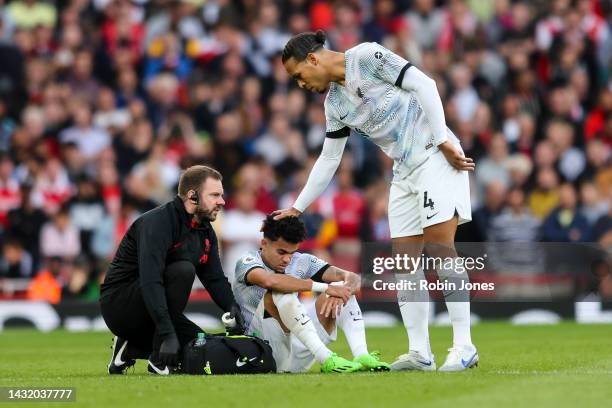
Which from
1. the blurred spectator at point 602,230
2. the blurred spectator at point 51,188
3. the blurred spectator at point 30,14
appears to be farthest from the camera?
the blurred spectator at point 30,14

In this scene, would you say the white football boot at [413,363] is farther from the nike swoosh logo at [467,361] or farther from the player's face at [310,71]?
the player's face at [310,71]

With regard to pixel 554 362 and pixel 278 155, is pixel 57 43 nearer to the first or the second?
Answer: pixel 278 155

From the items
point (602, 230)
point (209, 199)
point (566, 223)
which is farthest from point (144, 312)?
point (602, 230)

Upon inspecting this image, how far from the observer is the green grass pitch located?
7.87 m

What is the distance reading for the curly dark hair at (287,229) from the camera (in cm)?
983

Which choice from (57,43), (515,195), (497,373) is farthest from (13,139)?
(497,373)

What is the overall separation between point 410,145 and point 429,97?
0.46m

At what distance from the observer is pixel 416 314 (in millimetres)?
9969

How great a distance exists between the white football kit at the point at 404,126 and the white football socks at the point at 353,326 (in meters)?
0.63

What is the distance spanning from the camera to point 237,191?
18281 millimetres

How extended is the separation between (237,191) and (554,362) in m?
8.13

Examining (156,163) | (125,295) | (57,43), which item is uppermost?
(57,43)

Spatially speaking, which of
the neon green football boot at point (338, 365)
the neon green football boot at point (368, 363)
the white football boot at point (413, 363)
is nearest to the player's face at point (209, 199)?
the neon green football boot at point (338, 365)

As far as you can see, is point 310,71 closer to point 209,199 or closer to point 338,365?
point 209,199
